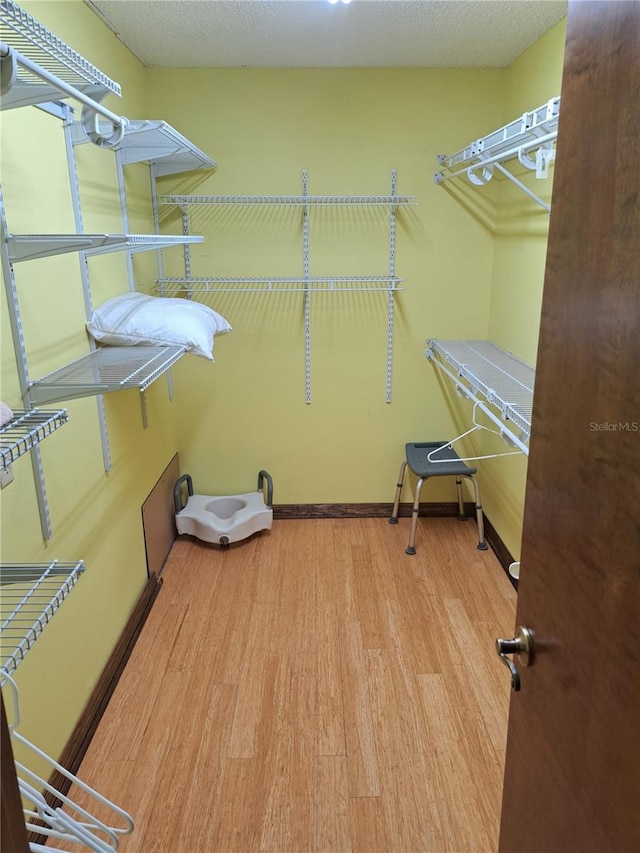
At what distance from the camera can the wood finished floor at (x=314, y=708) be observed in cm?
165

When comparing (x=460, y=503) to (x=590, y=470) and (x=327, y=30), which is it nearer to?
(x=327, y=30)

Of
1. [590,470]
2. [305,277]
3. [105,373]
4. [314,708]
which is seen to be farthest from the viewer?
[305,277]

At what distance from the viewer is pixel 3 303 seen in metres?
1.47

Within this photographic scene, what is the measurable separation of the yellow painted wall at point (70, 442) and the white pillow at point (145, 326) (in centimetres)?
8

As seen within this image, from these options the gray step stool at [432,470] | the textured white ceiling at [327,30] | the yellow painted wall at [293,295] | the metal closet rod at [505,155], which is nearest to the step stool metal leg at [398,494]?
the gray step stool at [432,470]

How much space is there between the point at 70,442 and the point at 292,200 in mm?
1813

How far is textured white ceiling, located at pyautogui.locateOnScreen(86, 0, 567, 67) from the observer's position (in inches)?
84.9

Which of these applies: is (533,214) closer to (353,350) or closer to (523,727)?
(353,350)

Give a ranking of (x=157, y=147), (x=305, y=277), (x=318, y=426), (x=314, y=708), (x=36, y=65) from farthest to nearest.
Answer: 1. (x=318, y=426)
2. (x=305, y=277)
3. (x=157, y=147)
4. (x=314, y=708)
5. (x=36, y=65)

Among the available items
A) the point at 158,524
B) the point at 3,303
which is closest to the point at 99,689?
the point at 158,524

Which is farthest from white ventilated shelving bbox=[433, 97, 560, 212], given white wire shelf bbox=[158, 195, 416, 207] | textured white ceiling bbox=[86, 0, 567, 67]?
textured white ceiling bbox=[86, 0, 567, 67]

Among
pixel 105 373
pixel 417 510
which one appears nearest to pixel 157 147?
pixel 105 373

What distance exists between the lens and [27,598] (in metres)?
1.17

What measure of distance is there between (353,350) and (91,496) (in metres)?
1.72
